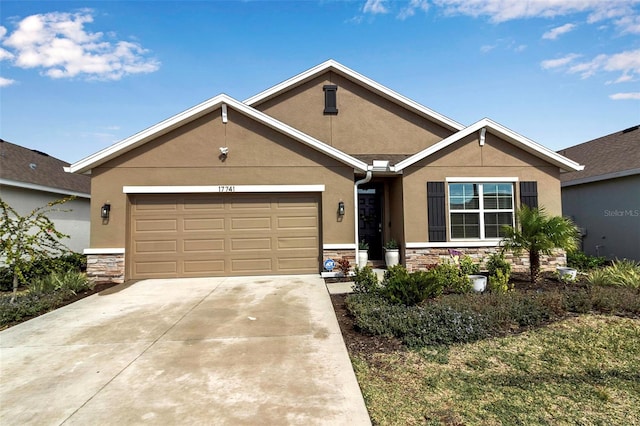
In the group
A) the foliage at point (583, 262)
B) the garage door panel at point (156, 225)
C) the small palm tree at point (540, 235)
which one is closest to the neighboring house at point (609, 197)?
the foliage at point (583, 262)

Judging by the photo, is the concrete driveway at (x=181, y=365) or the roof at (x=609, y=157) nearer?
the concrete driveway at (x=181, y=365)

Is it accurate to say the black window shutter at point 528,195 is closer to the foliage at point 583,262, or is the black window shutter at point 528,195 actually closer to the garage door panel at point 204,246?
the foliage at point 583,262

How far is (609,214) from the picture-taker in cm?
1151

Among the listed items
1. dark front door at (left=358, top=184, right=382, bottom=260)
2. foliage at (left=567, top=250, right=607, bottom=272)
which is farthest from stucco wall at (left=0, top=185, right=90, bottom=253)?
foliage at (left=567, top=250, right=607, bottom=272)

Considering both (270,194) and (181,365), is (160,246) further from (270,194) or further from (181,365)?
(181,365)

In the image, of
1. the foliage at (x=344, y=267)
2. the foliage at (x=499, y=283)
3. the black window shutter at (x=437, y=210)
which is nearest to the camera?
the foliage at (x=499, y=283)

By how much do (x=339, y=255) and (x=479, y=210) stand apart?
4.24 meters

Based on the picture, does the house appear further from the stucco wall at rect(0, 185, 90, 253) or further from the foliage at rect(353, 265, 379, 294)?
the foliage at rect(353, 265, 379, 294)

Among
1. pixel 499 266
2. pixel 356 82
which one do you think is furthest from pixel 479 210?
pixel 356 82

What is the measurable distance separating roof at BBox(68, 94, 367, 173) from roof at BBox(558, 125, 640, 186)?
28.3 ft

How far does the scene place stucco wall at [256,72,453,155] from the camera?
38.9ft

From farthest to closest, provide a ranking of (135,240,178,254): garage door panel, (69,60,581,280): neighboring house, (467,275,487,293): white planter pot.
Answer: (135,240,178,254): garage door panel < (69,60,581,280): neighboring house < (467,275,487,293): white planter pot

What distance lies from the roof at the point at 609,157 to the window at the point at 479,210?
444 cm

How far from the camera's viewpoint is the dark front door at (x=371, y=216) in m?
11.1
